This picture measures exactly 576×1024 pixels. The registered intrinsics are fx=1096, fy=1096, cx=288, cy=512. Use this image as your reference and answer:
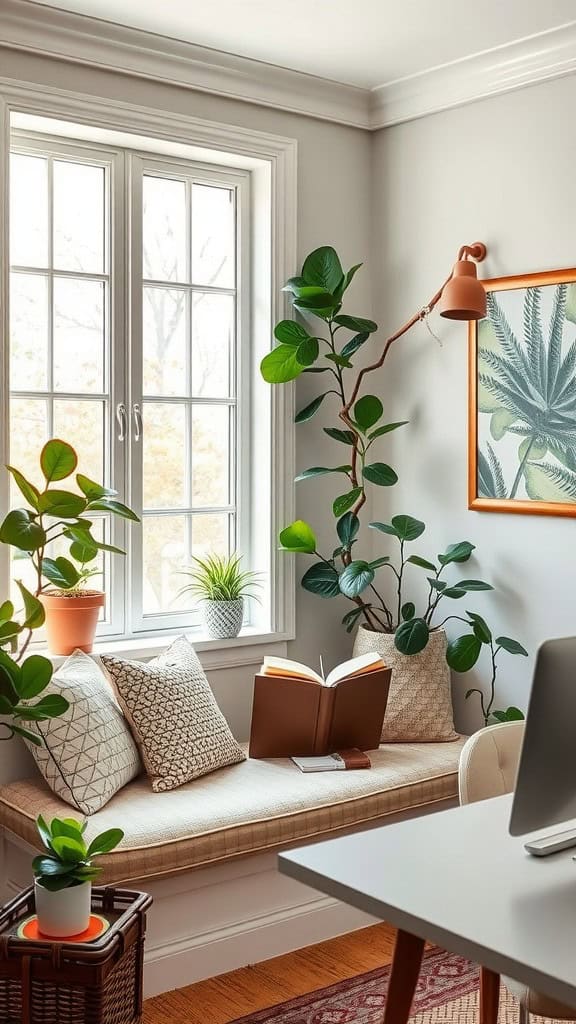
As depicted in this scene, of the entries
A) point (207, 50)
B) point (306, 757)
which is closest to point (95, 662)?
point (306, 757)

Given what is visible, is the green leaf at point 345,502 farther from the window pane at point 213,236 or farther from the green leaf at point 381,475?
the window pane at point 213,236

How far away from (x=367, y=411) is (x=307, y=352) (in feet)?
1.00

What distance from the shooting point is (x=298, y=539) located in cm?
370

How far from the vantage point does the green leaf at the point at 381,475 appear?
372 cm

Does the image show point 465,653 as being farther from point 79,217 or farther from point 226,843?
point 79,217

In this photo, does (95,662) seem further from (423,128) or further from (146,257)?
(423,128)

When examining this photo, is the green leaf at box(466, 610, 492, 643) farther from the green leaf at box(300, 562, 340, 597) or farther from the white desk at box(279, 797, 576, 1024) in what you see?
the white desk at box(279, 797, 576, 1024)

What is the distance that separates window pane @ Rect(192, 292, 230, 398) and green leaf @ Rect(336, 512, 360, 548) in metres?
0.62

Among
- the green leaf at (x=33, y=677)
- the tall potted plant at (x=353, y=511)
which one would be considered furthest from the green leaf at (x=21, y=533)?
the tall potted plant at (x=353, y=511)

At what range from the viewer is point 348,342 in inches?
155

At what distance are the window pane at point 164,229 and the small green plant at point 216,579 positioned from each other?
99cm

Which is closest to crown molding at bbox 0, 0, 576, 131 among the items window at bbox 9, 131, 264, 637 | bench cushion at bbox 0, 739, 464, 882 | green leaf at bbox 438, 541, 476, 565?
window at bbox 9, 131, 264, 637

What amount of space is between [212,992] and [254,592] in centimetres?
140

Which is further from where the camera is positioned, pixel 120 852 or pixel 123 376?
pixel 123 376
